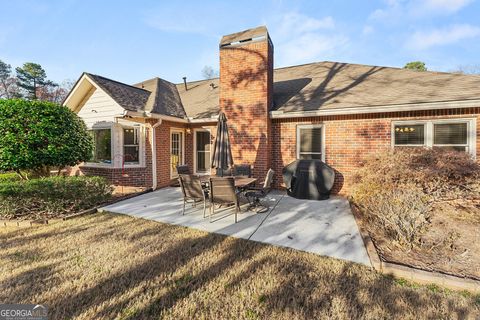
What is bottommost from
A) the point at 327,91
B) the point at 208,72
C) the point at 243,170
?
the point at 243,170

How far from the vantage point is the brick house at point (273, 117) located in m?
6.56

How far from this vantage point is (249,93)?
27.0 feet

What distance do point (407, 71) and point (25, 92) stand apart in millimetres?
46409

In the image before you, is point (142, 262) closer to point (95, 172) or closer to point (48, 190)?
point (48, 190)

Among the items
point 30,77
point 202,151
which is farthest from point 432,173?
point 30,77

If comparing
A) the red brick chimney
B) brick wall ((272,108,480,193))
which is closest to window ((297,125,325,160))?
brick wall ((272,108,480,193))

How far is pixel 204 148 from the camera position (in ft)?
33.8

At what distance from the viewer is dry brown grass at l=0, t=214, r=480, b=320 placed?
2.34 metres

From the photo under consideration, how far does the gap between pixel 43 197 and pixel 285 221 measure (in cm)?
627

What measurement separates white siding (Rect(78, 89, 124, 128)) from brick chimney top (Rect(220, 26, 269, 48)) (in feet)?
16.7

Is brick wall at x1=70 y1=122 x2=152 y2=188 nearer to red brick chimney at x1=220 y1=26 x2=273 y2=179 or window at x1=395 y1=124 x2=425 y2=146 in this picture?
red brick chimney at x1=220 y1=26 x2=273 y2=179

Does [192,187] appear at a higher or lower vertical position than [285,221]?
higher

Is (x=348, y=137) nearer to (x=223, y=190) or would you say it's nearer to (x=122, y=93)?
(x=223, y=190)

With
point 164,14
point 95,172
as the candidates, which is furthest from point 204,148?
point 164,14
